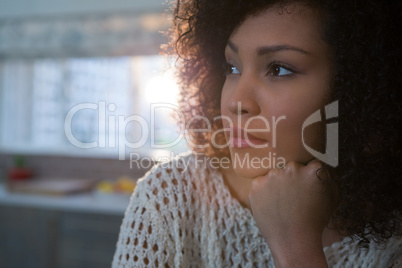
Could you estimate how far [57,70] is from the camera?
306cm

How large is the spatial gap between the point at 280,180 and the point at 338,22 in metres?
0.30

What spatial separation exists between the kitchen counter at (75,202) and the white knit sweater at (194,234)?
1.33 m

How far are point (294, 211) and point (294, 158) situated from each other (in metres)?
0.10

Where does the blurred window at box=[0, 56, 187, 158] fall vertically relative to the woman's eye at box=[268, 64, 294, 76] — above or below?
above

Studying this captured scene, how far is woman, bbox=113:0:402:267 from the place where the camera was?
61cm

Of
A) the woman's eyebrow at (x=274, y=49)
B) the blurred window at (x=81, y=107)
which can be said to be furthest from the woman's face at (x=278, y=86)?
the blurred window at (x=81, y=107)

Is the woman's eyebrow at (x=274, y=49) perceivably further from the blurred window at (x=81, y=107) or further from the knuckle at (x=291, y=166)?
the blurred window at (x=81, y=107)

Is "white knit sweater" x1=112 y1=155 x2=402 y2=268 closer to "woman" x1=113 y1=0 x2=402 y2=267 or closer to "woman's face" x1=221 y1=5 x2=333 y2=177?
"woman" x1=113 y1=0 x2=402 y2=267

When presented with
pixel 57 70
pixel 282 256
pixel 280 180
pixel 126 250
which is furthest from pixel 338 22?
pixel 57 70

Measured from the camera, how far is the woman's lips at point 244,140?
0.63 metres

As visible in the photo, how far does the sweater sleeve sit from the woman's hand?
0.20m

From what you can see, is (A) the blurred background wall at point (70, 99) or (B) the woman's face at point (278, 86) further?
(A) the blurred background wall at point (70, 99)

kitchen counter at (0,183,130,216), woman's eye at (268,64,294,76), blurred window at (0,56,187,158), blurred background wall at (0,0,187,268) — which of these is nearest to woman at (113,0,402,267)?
woman's eye at (268,64,294,76)

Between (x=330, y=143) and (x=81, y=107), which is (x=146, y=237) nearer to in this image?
(x=330, y=143)
